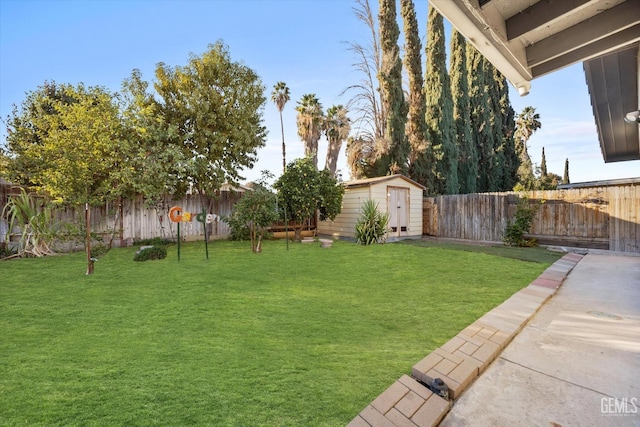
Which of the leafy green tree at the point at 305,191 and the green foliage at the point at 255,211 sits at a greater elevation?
the leafy green tree at the point at 305,191

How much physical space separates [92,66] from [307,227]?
8.73 metres

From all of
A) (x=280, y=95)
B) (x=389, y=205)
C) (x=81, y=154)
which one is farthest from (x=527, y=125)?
(x=81, y=154)

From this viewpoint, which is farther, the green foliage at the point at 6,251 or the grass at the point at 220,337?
the green foliage at the point at 6,251

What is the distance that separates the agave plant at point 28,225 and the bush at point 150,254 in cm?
231

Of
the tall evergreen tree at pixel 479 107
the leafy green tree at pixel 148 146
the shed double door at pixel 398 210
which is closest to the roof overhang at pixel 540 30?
the shed double door at pixel 398 210

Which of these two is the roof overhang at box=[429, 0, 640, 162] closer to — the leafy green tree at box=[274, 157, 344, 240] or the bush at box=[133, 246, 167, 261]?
the bush at box=[133, 246, 167, 261]

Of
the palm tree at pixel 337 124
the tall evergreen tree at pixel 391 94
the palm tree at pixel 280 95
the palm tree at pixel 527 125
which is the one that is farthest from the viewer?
the palm tree at pixel 527 125

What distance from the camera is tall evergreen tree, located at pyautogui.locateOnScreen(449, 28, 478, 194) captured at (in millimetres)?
18875

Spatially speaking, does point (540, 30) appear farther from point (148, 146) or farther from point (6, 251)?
point (6, 251)

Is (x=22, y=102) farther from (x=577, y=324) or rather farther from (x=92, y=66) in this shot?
(x=577, y=324)

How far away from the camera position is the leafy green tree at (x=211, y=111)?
8617mm

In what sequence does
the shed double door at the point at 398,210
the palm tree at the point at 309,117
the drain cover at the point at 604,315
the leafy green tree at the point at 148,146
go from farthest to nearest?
1. the palm tree at the point at 309,117
2. the shed double door at the point at 398,210
3. the leafy green tree at the point at 148,146
4. the drain cover at the point at 604,315

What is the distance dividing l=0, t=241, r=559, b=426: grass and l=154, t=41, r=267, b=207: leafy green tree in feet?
15.6

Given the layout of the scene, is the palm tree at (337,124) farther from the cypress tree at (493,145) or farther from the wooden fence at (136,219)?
the cypress tree at (493,145)
